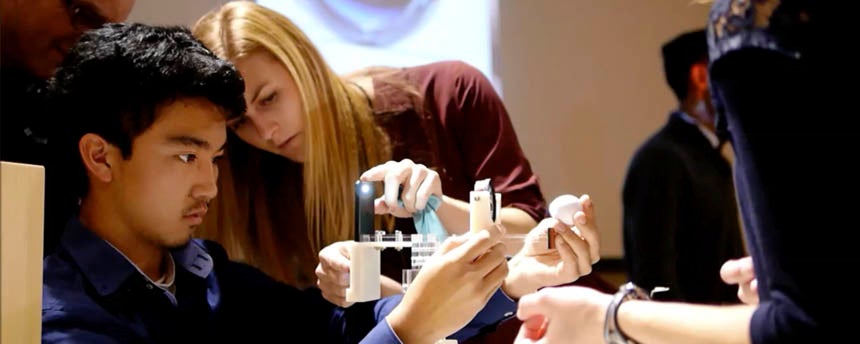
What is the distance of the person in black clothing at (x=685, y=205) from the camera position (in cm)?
157

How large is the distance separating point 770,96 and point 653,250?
32.7 inches

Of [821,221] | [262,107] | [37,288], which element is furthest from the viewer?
[262,107]

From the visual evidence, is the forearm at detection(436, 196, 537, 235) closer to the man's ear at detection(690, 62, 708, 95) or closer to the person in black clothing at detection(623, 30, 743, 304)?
the person in black clothing at detection(623, 30, 743, 304)

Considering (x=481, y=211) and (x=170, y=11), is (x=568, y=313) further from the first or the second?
(x=170, y=11)

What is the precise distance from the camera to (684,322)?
876 millimetres

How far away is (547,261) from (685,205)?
0.37 meters

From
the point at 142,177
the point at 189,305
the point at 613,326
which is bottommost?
the point at 189,305

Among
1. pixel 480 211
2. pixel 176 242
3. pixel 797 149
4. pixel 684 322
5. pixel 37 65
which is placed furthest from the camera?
pixel 37 65

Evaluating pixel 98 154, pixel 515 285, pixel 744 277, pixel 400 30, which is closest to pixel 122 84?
pixel 98 154

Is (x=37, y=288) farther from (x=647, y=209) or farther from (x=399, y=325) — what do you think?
(x=647, y=209)

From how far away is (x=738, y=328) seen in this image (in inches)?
33.2

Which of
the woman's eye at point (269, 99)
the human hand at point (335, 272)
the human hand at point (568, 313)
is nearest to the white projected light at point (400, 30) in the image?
the woman's eye at point (269, 99)

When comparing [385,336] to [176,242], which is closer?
[385,336]

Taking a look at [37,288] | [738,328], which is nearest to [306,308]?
[37,288]
